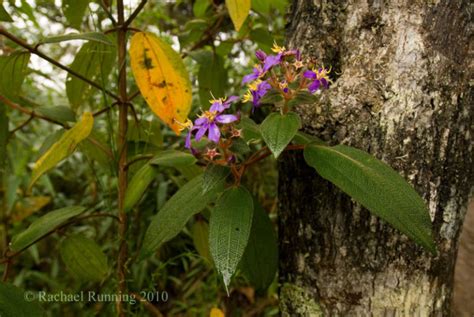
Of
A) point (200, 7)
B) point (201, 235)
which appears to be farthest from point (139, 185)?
point (200, 7)

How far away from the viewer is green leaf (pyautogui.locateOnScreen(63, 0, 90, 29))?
3.43 ft

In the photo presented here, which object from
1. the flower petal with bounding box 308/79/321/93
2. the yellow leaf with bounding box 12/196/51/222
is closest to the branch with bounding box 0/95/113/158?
the flower petal with bounding box 308/79/321/93

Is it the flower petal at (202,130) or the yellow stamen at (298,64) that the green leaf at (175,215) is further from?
the yellow stamen at (298,64)

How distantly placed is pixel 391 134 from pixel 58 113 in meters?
0.70

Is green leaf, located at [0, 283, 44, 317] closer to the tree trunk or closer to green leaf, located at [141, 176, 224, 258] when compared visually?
green leaf, located at [141, 176, 224, 258]

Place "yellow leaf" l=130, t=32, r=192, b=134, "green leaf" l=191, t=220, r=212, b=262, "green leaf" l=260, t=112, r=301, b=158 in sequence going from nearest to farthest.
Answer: "green leaf" l=260, t=112, r=301, b=158 → "yellow leaf" l=130, t=32, r=192, b=134 → "green leaf" l=191, t=220, r=212, b=262

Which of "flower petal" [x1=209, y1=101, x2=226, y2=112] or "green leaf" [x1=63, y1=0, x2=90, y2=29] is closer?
"flower petal" [x1=209, y1=101, x2=226, y2=112]

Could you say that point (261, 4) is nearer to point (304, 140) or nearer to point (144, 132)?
point (144, 132)

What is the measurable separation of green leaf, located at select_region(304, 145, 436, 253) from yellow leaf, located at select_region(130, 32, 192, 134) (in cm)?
29

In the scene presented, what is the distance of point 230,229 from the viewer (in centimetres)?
75

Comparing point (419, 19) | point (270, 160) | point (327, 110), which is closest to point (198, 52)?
point (327, 110)

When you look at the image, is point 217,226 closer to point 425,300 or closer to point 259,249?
point 259,249

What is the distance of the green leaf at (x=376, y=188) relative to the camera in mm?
696

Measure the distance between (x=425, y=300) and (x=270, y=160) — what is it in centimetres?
117
